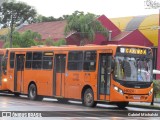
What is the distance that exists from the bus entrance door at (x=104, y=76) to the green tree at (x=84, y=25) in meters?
36.3

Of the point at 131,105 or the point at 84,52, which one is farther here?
the point at 131,105

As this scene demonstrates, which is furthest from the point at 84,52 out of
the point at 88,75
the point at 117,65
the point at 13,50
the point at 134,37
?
the point at 134,37

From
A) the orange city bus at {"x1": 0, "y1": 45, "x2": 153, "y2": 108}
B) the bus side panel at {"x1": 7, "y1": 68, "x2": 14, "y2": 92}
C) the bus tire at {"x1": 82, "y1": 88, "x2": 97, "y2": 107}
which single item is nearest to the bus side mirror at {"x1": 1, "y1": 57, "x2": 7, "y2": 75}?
the bus side panel at {"x1": 7, "y1": 68, "x2": 14, "y2": 92}

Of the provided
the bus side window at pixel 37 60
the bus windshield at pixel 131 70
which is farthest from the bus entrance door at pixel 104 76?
the bus side window at pixel 37 60

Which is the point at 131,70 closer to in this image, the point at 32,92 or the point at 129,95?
the point at 129,95

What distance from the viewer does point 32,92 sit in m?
27.9

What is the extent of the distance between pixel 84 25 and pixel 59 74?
110ft

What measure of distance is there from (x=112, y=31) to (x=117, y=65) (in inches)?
1746

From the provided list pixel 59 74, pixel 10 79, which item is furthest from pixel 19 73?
pixel 59 74

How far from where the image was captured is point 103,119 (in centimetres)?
1680

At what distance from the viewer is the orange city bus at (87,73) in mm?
21797

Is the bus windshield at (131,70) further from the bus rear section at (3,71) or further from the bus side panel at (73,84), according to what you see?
the bus rear section at (3,71)

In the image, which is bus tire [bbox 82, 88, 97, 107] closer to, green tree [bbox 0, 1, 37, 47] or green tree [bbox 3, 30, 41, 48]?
green tree [bbox 3, 30, 41, 48]

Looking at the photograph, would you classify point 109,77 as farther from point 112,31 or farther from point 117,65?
point 112,31
